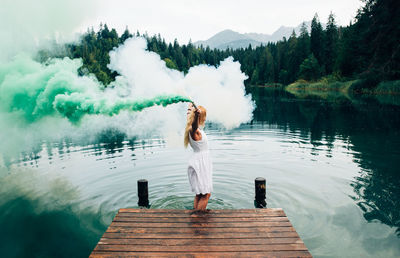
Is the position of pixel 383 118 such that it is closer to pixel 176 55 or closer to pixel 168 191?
pixel 168 191

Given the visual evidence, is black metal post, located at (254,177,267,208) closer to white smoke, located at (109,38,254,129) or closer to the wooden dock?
the wooden dock

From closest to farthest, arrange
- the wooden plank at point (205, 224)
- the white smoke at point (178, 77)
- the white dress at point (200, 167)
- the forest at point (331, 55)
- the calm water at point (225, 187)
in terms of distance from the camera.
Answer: the wooden plank at point (205, 224)
the white dress at point (200, 167)
the calm water at point (225, 187)
the white smoke at point (178, 77)
the forest at point (331, 55)

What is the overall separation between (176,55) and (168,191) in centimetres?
12512

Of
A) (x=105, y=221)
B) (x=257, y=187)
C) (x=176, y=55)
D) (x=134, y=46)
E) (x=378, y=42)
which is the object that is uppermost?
(x=176, y=55)

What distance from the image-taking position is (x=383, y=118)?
24.8 m

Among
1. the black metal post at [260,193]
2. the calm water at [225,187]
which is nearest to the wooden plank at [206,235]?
the calm water at [225,187]

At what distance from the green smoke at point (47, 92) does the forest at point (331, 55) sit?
7773mm

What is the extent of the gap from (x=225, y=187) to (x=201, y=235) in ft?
16.3

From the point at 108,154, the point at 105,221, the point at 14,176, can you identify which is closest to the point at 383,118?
the point at 108,154

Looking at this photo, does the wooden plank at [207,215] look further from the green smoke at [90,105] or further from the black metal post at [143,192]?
the green smoke at [90,105]

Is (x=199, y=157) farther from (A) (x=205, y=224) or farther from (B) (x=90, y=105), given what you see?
(B) (x=90, y=105)

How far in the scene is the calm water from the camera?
716 cm

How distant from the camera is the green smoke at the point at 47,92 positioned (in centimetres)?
968

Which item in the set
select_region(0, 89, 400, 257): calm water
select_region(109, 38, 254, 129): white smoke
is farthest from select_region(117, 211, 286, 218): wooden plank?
select_region(109, 38, 254, 129): white smoke
